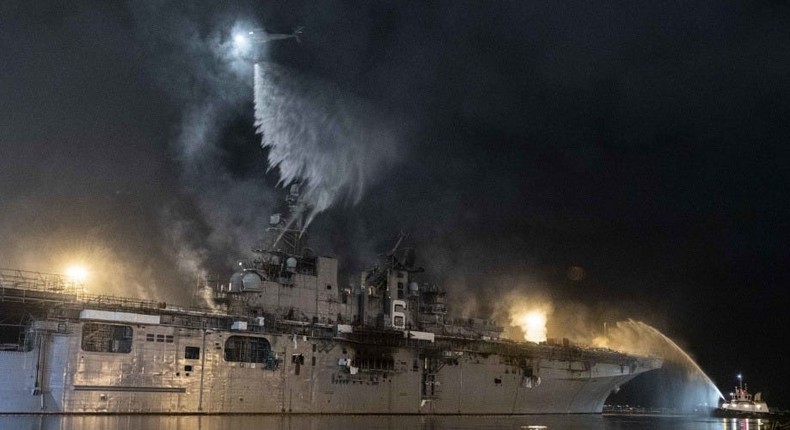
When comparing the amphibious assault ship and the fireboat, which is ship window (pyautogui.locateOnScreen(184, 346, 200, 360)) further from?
the fireboat

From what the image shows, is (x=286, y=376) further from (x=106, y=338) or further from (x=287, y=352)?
(x=106, y=338)

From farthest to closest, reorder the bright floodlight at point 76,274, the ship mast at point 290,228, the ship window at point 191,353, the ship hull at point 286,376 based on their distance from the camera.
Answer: the ship mast at point 290,228 < the ship window at point 191,353 < the bright floodlight at point 76,274 < the ship hull at point 286,376

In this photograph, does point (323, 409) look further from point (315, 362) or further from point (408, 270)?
point (408, 270)

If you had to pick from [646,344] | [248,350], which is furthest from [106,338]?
[646,344]

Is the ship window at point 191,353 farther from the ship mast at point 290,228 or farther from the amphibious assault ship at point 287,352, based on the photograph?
the ship mast at point 290,228

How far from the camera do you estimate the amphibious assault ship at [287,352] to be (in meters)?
34.9

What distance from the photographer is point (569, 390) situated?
52000 millimetres

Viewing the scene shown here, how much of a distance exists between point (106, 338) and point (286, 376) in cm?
952

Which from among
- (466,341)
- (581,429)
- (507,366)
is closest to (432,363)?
(466,341)

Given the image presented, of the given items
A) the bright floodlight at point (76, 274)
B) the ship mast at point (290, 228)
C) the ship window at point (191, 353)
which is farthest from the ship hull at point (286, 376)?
the ship mast at point (290, 228)

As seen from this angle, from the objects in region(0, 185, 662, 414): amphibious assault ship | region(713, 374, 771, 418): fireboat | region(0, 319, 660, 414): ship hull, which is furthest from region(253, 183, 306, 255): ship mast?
region(713, 374, 771, 418): fireboat

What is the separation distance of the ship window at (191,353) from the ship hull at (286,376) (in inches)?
2.1

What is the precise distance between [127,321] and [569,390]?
3030 centimetres

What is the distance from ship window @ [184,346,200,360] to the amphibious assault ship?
52 millimetres
